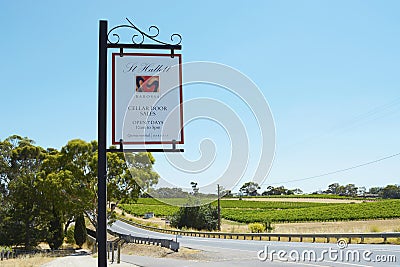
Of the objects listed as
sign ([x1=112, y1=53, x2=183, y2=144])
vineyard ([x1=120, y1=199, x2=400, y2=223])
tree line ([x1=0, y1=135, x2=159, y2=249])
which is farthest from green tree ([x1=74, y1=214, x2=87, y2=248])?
sign ([x1=112, y1=53, x2=183, y2=144])

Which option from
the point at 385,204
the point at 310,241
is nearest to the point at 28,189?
the point at 310,241

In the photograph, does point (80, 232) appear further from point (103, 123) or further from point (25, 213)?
point (103, 123)

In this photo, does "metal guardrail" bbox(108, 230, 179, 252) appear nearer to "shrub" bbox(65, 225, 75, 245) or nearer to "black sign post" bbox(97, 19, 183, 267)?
"shrub" bbox(65, 225, 75, 245)

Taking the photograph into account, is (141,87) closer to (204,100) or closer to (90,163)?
(204,100)

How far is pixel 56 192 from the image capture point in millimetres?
33812

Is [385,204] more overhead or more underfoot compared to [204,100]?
more underfoot

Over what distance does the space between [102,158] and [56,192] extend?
2971 centimetres

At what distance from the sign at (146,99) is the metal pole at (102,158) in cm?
12

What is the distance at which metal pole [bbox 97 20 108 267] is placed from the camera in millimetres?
5602

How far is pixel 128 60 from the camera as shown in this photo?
5.95 m

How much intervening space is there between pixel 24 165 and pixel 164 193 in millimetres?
43062

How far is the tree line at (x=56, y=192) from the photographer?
33.5 meters

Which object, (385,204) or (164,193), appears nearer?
(164,193)

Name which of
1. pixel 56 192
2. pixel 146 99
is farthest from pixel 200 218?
pixel 146 99
